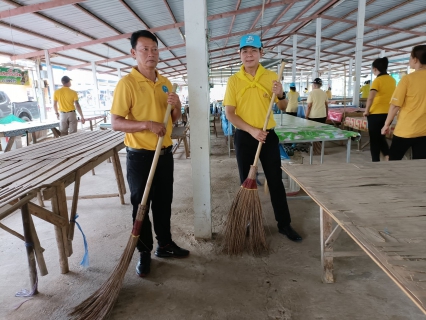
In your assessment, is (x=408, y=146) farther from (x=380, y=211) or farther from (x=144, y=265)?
(x=144, y=265)

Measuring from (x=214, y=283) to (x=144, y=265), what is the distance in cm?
54

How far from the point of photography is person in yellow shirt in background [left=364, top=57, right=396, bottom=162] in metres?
3.65

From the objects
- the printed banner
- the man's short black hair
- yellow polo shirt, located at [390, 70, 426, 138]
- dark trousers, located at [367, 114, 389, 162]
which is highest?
the printed banner

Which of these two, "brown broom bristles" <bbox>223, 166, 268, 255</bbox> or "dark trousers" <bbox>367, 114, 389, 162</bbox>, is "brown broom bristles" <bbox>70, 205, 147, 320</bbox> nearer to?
"brown broom bristles" <bbox>223, 166, 268, 255</bbox>

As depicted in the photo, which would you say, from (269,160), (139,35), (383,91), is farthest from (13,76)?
(383,91)

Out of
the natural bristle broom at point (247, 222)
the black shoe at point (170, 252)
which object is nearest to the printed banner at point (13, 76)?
the black shoe at point (170, 252)

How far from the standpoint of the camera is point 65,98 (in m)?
5.88

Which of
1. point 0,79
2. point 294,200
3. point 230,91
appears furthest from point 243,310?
point 0,79

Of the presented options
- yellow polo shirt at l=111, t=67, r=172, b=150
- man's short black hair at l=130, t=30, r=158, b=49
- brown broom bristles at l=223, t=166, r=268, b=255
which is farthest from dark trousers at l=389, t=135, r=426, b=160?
man's short black hair at l=130, t=30, r=158, b=49

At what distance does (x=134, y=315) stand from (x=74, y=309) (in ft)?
1.17

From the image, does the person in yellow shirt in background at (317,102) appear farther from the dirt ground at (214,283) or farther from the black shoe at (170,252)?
the black shoe at (170,252)

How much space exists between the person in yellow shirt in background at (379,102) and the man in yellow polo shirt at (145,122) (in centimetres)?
306

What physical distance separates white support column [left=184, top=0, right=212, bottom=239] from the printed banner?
9.87 meters

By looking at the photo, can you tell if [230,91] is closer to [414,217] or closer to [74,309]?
[414,217]
